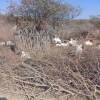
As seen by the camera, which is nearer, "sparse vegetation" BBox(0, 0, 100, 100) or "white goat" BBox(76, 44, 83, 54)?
"sparse vegetation" BBox(0, 0, 100, 100)

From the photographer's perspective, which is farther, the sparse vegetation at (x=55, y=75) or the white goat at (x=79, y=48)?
the white goat at (x=79, y=48)

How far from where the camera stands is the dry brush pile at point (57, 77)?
793 centimetres

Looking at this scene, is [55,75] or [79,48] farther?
[79,48]

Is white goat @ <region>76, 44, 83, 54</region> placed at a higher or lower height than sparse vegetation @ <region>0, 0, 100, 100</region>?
higher

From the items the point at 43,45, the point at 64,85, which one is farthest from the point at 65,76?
the point at 43,45

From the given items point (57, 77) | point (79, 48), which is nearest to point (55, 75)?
point (57, 77)

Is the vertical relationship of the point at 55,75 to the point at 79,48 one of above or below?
below

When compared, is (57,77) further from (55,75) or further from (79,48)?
(79,48)

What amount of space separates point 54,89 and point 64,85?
24 cm

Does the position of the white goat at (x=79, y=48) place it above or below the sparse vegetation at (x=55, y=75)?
above

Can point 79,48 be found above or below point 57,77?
above

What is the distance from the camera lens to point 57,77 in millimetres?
8312

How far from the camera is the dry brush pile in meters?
7.93

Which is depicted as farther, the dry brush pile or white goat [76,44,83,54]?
white goat [76,44,83,54]
